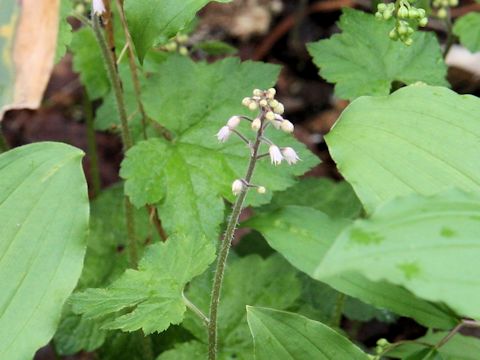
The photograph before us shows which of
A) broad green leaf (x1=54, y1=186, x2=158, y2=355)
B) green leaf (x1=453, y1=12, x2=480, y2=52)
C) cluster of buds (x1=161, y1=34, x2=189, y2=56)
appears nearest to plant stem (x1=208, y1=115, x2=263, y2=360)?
broad green leaf (x1=54, y1=186, x2=158, y2=355)

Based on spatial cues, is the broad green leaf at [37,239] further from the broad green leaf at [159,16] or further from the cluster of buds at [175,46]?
the cluster of buds at [175,46]

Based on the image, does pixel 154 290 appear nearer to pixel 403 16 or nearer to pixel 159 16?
pixel 159 16

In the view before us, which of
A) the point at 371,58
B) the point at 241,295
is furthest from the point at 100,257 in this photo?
the point at 371,58

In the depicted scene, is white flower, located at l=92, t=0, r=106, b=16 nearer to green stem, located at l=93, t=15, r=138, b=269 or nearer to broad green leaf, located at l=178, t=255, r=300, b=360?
green stem, located at l=93, t=15, r=138, b=269

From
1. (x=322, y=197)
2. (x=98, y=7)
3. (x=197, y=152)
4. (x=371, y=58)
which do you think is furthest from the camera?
(x=322, y=197)

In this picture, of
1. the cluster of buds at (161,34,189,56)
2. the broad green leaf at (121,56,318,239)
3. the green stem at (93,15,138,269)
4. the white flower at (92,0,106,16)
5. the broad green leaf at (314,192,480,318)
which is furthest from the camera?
the cluster of buds at (161,34,189,56)

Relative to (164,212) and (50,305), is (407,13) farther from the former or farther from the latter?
(50,305)

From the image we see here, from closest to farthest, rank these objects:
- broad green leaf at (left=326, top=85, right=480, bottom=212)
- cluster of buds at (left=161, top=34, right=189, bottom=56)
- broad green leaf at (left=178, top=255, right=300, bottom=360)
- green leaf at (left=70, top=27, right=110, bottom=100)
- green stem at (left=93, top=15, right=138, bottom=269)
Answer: broad green leaf at (left=326, top=85, right=480, bottom=212) < green stem at (left=93, top=15, right=138, bottom=269) < broad green leaf at (left=178, top=255, right=300, bottom=360) < cluster of buds at (left=161, top=34, right=189, bottom=56) < green leaf at (left=70, top=27, right=110, bottom=100)
